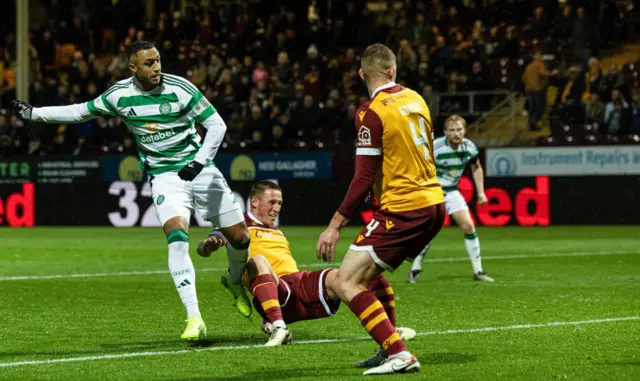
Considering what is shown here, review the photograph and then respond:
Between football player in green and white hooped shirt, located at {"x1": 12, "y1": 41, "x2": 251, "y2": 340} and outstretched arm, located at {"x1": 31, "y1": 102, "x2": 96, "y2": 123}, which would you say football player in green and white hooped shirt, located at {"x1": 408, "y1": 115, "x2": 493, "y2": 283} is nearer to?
football player in green and white hooped shirt, located at {"x1": 12, "y1": 41, "x2": 251, "y2": 340}

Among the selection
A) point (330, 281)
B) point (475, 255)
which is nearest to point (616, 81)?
point (475, 255)

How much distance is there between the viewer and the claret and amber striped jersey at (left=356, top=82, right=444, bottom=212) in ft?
21.9

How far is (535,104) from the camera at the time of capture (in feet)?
84.4

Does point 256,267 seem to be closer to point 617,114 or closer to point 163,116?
point 163,116

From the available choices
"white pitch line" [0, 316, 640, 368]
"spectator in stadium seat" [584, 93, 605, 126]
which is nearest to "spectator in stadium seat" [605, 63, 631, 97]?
"spectator in stadium seat" [584, 93, 605, 126]

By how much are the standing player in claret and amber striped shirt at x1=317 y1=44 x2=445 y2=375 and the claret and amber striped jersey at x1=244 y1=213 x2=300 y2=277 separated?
197cm

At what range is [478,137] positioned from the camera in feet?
86.5

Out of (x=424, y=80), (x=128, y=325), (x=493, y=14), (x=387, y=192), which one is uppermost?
(x=493, y=14)

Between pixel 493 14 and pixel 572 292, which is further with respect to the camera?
pixel 493 14

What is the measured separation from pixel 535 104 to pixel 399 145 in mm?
19515

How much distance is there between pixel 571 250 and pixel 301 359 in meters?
11.5

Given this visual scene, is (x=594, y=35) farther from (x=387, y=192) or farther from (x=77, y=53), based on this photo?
(x=387, y=192)

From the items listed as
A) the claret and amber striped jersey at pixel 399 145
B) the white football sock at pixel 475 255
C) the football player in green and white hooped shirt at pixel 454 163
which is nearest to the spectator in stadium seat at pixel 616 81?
the football player in green and white hooped shirt at pixel 454 163

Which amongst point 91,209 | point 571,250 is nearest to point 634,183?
point 571,250
